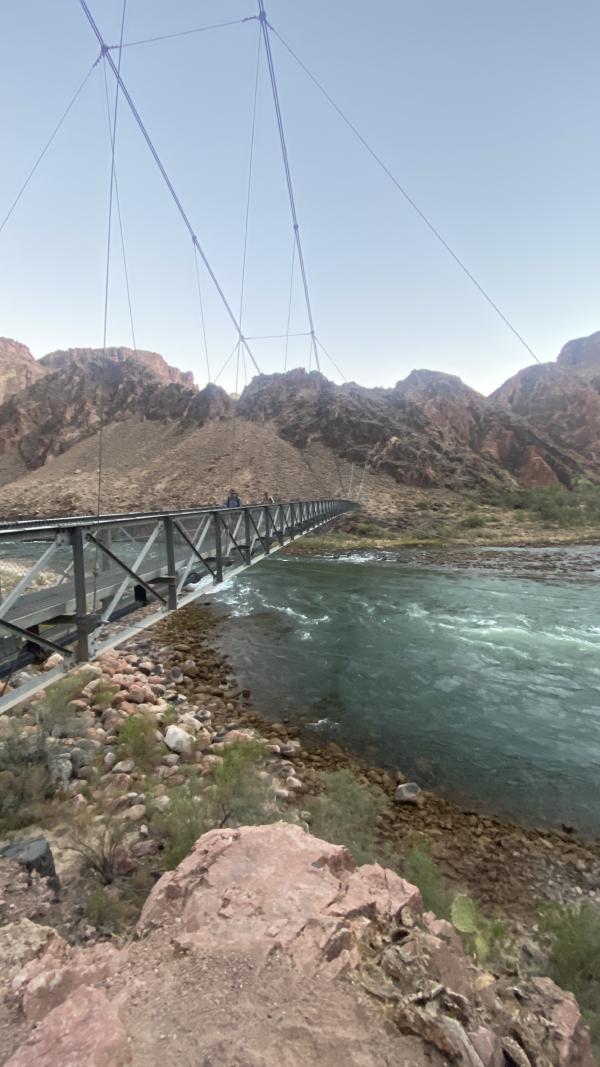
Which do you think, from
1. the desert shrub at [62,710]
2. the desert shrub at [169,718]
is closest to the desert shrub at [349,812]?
the desert shrub at [169,718]

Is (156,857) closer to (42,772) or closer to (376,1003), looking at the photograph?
(42,772)

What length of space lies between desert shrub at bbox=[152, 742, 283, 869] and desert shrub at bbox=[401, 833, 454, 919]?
159cm

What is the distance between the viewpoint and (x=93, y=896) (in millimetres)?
3732

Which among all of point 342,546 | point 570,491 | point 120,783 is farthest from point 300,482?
point 120,783

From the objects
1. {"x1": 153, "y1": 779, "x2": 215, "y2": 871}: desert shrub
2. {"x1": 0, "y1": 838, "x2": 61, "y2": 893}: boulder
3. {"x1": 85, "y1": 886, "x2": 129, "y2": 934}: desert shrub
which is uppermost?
{"x1": 0, "y1": 838, "x2": 61, "y2": 893}: boulder

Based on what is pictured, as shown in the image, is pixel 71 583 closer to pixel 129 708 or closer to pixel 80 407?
pixel 129 708

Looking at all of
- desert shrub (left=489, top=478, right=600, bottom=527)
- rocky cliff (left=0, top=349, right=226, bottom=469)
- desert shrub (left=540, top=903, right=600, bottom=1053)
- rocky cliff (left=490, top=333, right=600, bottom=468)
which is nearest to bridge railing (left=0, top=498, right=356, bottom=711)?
desert shrub (left=540, top=903, right=600, bottom=1053)

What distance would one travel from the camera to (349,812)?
19.4 ft

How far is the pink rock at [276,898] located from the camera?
2.84 metres

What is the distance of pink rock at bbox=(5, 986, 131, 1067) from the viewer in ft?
6.81

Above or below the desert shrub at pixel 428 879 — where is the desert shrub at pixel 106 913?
above

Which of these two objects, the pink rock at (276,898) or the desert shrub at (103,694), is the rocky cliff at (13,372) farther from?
the pink rock at (276,898)

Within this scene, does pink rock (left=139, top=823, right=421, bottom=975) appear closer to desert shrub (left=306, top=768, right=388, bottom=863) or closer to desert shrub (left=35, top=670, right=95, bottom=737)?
desert shrub (left=306, top=768, right=388, bottom=863)

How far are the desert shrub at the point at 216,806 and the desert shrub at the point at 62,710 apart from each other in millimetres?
2410
